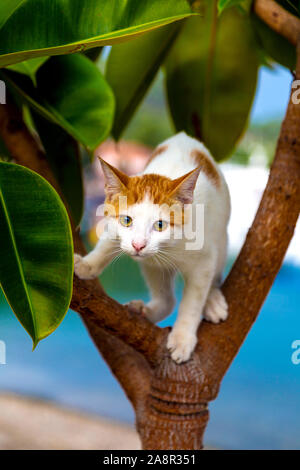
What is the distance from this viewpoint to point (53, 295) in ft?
1.94

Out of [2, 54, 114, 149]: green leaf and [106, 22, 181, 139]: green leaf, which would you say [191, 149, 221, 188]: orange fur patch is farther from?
[106, 22, 181, 139]: green leaf

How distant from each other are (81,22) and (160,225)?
28 cm

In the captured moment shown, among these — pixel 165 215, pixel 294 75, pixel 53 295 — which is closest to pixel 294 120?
pixel 294 75

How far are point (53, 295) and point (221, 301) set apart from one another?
0.37m

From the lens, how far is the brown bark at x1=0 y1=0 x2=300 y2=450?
0.82m

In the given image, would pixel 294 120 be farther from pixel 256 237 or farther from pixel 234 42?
pixel 234 42

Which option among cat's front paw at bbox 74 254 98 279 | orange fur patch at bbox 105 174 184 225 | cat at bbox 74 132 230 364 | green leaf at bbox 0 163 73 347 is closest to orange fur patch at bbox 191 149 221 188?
cat at bbox 74 132 230 364

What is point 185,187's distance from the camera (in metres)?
0.73

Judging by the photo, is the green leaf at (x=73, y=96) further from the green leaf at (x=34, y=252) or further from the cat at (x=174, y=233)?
Result: the green leaf at (x=34, y=252)

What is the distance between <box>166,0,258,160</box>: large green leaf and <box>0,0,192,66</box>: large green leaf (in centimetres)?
56

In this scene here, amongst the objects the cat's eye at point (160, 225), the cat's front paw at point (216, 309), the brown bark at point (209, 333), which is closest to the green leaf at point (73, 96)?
the brown bark at point (209, 333)

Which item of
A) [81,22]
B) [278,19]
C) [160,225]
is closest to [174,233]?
[160,225]

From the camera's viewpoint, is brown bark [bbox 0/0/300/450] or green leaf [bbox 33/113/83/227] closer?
brown bark [bbox 0/0/300/450]

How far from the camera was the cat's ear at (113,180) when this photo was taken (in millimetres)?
730
